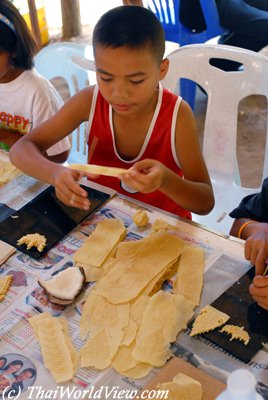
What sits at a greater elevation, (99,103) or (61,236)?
(99,103)

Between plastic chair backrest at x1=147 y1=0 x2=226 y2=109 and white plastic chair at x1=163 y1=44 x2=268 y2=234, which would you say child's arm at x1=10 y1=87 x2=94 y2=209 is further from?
plastic chair backrest at x1=147 y1=0 x2=226 y2=109

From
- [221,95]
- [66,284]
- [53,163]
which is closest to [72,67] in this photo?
[221,95]

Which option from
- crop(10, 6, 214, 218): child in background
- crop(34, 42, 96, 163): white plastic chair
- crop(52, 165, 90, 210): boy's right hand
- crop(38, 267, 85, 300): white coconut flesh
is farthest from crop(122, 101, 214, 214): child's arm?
crop(34, 42, 96, 163): white plastic chair

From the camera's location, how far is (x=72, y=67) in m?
→ 1.75

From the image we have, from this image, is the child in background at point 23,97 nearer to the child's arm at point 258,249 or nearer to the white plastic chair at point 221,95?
the white plastic chair at point 221,95

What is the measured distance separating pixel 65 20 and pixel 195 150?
3.12 m

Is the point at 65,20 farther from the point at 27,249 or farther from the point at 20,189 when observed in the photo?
the point at 27,249

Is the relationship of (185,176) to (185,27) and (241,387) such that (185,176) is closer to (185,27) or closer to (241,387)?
(241,387)

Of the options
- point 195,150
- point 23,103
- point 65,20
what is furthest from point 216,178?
point 65,20

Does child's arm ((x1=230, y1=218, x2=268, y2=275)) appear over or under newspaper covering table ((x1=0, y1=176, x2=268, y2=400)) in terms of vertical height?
over

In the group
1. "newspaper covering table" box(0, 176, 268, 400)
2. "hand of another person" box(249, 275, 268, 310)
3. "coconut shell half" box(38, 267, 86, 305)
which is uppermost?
"hand of another person" box(249, 275, 268, 310)

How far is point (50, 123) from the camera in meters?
1.32

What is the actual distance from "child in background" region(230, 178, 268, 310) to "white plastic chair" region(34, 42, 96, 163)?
793 millimetres

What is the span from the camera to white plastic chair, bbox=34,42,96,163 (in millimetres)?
1695
